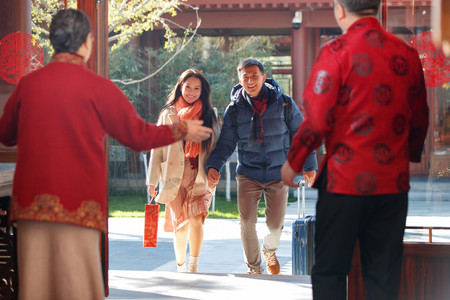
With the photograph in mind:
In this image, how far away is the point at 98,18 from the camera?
15.2 ft

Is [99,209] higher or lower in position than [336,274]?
higher

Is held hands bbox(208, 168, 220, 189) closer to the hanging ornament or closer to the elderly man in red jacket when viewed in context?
the hanging ornament

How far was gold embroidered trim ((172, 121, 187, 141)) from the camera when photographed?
10.5 feet

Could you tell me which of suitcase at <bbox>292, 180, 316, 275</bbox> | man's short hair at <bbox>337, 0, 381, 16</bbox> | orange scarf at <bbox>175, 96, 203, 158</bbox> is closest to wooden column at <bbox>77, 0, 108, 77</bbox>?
orange scarf at <bbox>175, 96, 203, 158</bbox>

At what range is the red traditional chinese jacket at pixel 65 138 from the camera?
2.96 m

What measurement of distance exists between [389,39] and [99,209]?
4.56 ft

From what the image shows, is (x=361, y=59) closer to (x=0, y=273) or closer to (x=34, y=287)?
(x=34, y=287)

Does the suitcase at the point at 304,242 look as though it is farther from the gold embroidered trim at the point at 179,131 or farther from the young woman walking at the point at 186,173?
the gold embroidered trim at the point at 179,131

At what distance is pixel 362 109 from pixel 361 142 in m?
0.13

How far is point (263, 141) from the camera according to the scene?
19.6 feet

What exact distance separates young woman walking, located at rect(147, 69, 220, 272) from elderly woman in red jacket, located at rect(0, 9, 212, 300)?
302 cm

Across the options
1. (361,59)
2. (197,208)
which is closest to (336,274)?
(361,59)

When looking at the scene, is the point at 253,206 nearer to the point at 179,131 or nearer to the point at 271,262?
the point at 271,262

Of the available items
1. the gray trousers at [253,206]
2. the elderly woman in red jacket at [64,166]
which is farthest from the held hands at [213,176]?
the elderly woman in red jacket at [64,166]
